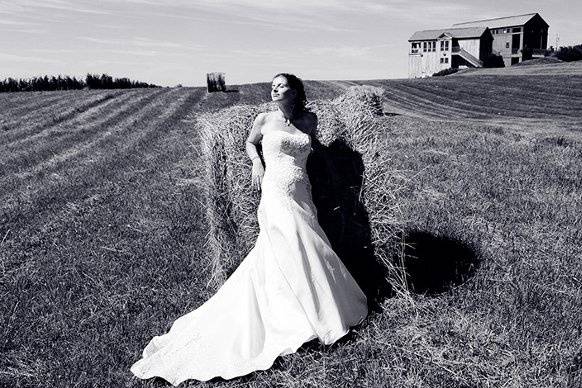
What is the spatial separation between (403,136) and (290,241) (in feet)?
32.9

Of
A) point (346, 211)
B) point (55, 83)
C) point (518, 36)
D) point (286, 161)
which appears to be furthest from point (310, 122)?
point (518, 36)

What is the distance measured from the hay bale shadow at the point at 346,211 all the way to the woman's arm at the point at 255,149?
0.65 meters

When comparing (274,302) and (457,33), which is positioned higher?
(457,33)

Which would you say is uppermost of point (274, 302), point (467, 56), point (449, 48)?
point (449, 48)

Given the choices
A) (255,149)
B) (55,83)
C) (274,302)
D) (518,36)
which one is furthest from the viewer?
(518,36)

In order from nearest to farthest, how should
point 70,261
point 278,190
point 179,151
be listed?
point 278,190 < point 70,261 < point 179,151

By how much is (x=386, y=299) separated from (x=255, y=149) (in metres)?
2.02

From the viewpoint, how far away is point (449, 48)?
69812mm

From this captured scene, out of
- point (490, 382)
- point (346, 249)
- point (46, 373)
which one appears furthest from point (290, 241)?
point (46, 373)

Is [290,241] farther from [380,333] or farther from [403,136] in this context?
[403,136]

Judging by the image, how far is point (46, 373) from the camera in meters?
4.24

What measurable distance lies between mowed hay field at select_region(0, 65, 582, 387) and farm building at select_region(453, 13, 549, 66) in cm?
6606

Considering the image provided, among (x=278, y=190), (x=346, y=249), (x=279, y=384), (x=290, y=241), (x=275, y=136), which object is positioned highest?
(x=275, y=136)

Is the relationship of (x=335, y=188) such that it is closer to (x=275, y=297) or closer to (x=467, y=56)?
(x=275, y=297)
